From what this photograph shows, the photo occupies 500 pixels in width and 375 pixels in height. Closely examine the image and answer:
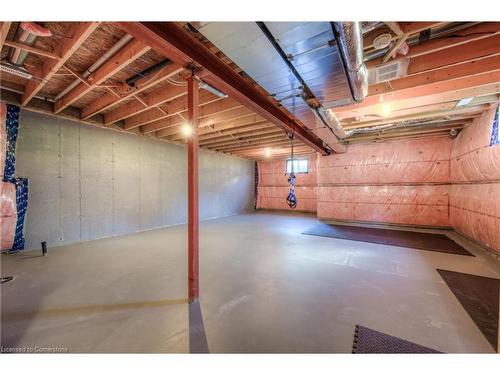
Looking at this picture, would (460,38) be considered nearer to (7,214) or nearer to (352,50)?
(352,50)

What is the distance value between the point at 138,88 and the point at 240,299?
3038 millimetres

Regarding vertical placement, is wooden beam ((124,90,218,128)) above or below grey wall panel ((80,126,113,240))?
above

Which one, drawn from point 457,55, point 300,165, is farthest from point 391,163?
point 457,55

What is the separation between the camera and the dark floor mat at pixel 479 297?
61.5 inches

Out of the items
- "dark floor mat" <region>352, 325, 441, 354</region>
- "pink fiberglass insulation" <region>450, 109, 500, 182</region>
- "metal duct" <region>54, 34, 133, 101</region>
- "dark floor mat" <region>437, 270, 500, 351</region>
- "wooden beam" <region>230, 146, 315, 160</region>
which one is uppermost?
"metal duct" <region>54, 34, 133, 101</region>

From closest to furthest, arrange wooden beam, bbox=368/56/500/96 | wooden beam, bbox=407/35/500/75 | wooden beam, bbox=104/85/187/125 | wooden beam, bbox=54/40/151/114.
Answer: wooden beam, bbox=407/35/500/75
wooden beam, bbox=54/40/151/114
wooden beam, bbox=368/56/500/96
wooden beam, bbox=104/85/187/125

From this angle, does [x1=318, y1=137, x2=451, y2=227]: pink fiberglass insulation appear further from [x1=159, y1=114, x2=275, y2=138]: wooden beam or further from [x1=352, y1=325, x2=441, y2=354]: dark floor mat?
[x1=352, y1=325, x2=441, y2=354]: dark floor mat

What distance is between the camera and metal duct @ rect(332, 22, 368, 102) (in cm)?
130

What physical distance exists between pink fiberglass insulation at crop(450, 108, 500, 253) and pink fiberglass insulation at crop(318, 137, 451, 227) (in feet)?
1.16

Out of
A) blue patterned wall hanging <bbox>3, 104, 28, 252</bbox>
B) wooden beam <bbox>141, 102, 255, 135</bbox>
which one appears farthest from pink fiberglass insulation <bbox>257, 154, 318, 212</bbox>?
blue patterned wall hanging <bbox>3, 104, 28, 252</bbox>

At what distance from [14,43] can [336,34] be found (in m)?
3.02

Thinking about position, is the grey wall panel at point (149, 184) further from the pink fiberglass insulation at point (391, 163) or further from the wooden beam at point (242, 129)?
the pink fiberglass insulation at point (391, 163)

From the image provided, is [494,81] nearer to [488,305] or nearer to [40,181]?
[488,305]
